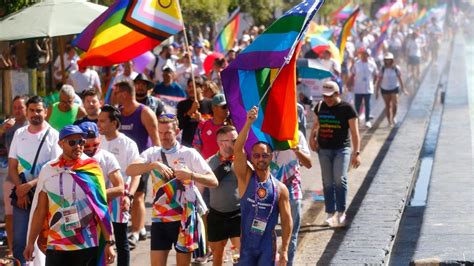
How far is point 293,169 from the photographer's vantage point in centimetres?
1110

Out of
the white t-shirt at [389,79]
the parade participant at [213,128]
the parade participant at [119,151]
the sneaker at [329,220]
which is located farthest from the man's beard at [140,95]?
the white t-shirt at [389,79]

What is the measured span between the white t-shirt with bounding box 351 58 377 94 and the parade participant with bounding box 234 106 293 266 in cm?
1472

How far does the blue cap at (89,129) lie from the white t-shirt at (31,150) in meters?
1.12

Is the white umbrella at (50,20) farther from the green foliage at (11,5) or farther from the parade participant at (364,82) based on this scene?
the parade participant at (364,82)

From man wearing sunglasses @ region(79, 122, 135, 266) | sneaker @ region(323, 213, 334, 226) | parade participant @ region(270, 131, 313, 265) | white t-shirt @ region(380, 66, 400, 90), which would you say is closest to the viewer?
man wearing sunglasses @ region(79, 122, 135, 266)

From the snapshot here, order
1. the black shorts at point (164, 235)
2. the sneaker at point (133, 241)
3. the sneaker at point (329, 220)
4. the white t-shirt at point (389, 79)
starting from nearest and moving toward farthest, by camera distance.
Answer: the black shorts at point (164, 235), the sneaker at point (133, 241), the sneaker at point (329, 220), the white t-shirt at point (389, 79)

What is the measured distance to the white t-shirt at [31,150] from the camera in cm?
1043

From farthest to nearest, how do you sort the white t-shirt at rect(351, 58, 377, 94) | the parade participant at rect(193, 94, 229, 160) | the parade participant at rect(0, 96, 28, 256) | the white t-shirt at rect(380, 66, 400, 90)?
the white t-shirt at rect(380, 66, 400, 90) → the white t-shirt at rect(351, 58, 377, 94) → the parade participant at rect(193, 94, 229, 160) → the parade participant at rect(0, 96, 28, 256)

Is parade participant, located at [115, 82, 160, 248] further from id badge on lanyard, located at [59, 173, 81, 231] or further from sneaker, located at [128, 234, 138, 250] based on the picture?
id badge on lanyard, located at [59, 173, 81, 231]

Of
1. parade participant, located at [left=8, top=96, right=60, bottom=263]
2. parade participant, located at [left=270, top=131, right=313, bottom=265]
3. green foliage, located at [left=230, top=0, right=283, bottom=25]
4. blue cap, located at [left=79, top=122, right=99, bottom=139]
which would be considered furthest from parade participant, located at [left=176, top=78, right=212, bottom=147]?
green foliage, located at [left=230, top=0, right=283, bottom=25]

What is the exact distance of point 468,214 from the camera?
39.3ft

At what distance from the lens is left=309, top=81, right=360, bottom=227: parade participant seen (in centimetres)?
1309

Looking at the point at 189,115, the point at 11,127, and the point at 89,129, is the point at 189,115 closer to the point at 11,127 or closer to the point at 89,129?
the point at 11,127

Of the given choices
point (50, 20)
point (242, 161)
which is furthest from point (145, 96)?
point (242, 161)
